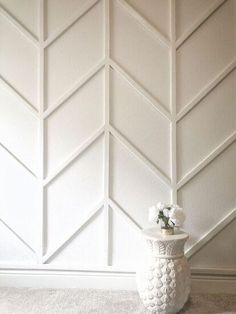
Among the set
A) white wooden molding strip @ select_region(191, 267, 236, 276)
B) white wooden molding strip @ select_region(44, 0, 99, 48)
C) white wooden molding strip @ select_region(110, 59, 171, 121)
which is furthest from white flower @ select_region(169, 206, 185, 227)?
white wooden molding strip @ select_region(44, 0, 99, 48)

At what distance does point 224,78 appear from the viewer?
233 cm

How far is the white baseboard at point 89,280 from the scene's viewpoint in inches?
91.0

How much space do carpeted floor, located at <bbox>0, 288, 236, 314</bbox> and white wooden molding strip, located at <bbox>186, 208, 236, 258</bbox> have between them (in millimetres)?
295

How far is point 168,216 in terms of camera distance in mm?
2031

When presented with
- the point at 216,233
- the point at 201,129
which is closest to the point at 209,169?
the point at 201,129

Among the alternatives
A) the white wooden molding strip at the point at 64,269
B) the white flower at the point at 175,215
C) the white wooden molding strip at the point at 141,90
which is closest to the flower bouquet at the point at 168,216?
the white flower at the point at 175,215

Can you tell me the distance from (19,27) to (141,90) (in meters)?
1.02

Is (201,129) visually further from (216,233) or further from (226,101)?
(216,233)

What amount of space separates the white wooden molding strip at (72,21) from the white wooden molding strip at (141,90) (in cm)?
41

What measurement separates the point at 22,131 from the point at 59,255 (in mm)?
953

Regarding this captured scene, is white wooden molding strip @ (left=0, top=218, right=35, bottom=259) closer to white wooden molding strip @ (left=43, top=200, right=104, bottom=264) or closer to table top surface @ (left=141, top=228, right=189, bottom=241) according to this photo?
white wooden molding strip @ (left=43, top=200, right=104, bottom=264)

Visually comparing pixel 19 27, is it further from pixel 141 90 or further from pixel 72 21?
pixel 141 90

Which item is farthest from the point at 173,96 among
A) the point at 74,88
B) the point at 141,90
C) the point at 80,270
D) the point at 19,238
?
the point at 19,238

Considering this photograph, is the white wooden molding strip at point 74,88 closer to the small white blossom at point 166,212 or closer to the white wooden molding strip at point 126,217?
the white wooden molding strip at point 126,217
